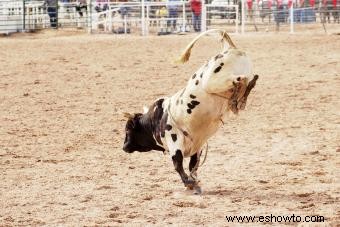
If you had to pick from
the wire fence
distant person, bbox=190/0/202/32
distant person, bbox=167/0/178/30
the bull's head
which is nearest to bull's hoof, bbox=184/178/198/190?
the bull's head

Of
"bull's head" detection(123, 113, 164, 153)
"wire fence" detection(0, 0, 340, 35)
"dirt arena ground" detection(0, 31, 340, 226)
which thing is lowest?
"dirt arena ground" detection(0, 31, 340, 226)

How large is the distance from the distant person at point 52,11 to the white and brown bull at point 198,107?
20.3m

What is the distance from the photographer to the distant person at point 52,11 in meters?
26.5

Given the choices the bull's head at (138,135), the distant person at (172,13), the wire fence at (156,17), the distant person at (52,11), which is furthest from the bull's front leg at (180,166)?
the distant person at (52,11)

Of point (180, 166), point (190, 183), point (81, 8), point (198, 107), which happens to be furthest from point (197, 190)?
point (81, 8)

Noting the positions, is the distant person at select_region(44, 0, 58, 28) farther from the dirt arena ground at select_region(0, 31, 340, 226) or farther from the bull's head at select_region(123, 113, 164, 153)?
the bull's head at select_region(123, 113, 164, 153)

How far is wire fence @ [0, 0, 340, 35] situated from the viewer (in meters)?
25.6

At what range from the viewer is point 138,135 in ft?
22.6

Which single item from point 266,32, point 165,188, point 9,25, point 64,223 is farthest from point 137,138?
point 9,25

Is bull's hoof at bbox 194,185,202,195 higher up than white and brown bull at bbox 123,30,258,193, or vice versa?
white and brown bull at bbox 123,30,258,193

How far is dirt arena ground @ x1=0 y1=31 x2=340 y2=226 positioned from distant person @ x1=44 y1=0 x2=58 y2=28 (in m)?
8.69

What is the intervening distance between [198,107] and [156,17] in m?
20.8

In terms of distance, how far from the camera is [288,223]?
5391 millimetres

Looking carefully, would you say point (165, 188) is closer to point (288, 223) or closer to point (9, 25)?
point (288, 223)
